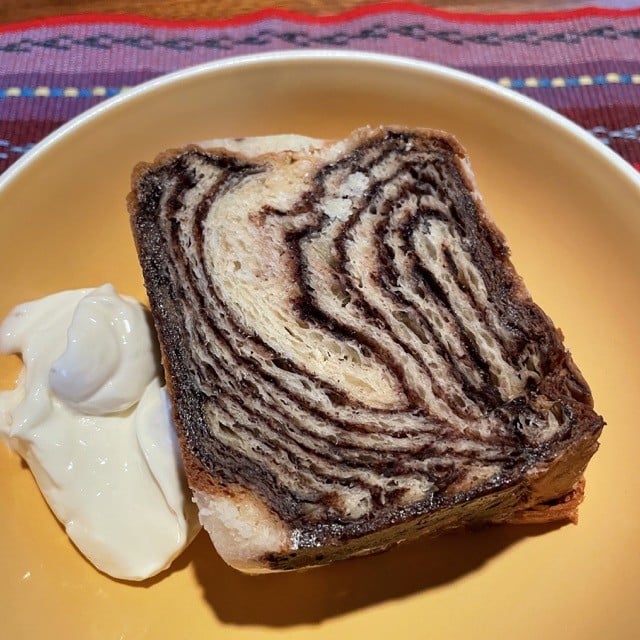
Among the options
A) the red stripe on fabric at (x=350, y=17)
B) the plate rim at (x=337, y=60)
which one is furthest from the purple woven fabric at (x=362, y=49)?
the plate rim at (x=337, y=60)

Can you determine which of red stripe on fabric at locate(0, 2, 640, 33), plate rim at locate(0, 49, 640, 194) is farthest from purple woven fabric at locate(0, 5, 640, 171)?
plate rim at locate(0, 49, 640, 194)

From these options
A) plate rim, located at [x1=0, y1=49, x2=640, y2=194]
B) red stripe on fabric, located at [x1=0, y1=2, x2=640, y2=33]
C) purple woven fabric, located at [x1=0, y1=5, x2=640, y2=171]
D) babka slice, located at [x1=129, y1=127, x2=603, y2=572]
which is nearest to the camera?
babka slice, located at [x1=129, y1=127, x2=603, y2=572]

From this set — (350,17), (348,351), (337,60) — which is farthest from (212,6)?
(348,351)

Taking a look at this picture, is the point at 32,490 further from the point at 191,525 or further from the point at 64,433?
the point at 191,525

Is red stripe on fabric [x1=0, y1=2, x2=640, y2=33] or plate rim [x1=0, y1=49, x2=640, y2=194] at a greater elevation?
red stripe on fabric [x1=0, y1=2, x2=640, y2=33]

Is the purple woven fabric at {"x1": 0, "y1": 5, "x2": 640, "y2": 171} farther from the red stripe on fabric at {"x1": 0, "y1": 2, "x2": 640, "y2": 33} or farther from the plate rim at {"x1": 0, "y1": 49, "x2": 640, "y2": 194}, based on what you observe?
the plate rim at {"x1": 0, "y1": 49, "x2": 640, "y2": 194}

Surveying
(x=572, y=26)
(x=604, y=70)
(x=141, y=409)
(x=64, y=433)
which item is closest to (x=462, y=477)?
(x=141, y=409)

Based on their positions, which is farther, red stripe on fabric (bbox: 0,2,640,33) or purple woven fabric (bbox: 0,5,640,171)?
red stripe on fabric (bbox: 0,2,640,33)
